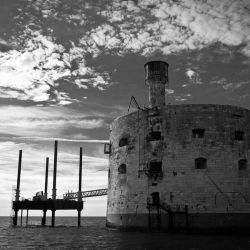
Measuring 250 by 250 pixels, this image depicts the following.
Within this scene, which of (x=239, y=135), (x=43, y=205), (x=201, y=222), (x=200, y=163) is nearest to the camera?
(x=201, y=222)

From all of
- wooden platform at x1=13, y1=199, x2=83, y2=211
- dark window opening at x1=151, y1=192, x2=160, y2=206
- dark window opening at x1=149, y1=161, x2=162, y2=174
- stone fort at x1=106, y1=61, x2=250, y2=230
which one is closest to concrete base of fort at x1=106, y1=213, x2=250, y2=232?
stone fort at x1=106, y1=61, x2=250, y2=230

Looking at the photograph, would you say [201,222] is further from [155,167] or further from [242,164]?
[242,164]

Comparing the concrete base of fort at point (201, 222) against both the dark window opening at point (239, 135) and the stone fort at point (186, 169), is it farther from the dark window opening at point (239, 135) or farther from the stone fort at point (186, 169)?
the dark window opening at point (239, 135)

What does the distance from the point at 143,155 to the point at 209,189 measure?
19.5ft

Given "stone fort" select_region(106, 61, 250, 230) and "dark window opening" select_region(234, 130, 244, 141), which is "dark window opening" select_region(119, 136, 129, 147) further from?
"dark window opening" select_region(234, 130, 244, 141)

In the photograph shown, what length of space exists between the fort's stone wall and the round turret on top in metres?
2.66

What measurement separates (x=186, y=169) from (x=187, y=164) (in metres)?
0.39

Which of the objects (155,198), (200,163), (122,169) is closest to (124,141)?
(122,169)

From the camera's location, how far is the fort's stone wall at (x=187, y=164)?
30.2 meters

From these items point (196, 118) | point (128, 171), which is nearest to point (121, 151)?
point (128, 171)

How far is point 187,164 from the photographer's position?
3083cm

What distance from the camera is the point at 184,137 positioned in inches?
1235

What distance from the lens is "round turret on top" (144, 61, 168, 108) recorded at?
117ft

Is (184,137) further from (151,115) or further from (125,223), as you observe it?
(125,223)
